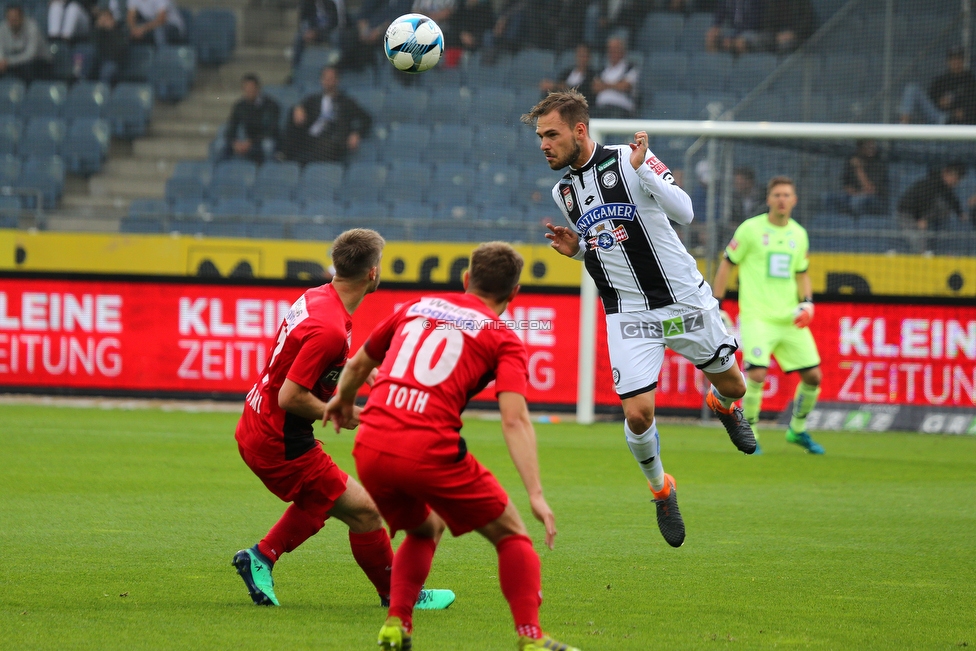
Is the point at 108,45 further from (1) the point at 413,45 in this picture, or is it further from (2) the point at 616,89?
(1) the point at 413,45

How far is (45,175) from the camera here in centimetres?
1916

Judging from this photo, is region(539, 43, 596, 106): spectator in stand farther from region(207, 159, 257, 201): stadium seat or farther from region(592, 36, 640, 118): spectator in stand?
region(207, 159, 257, 201): stadium seat

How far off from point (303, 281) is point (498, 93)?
6.60 m

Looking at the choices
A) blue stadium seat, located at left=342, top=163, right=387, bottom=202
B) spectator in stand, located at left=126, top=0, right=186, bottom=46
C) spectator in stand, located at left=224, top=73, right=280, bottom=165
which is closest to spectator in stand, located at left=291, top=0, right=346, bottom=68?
spectator in stand, located at left=224, top=73, right=280, bottom=165

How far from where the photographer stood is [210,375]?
47.2 ft

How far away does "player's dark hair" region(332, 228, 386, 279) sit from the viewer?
5199 millimetres

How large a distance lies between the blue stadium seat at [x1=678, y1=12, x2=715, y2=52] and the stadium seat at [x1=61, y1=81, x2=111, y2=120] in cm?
1014

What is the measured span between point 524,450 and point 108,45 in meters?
19.0

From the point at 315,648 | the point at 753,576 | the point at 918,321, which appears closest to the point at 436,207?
the point at 918,321

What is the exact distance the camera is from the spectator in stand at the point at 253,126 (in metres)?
19.2

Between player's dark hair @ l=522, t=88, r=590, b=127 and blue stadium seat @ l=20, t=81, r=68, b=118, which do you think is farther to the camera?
blue stadium seat @ l=20, t=81, r=68, b=118

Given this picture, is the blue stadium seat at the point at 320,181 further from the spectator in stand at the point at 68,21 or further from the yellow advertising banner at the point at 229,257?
the spectator in stand at the point at 68,21

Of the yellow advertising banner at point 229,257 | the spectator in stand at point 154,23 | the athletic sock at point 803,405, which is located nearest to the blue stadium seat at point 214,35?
the spectator in stand at point 154,23

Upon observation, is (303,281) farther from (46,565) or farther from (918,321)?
(46,565)
